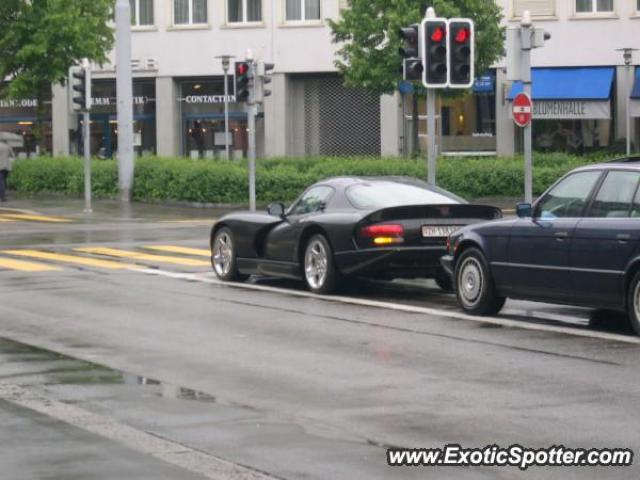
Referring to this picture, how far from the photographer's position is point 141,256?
922 inches

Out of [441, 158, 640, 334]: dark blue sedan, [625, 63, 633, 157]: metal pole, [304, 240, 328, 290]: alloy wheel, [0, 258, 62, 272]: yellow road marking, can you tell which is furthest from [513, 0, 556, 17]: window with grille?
[441, 158, 640, 334]: dark blue sedan

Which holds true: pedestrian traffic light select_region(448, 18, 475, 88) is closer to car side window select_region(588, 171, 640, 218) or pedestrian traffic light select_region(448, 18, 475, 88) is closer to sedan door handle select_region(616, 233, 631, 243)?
car side window select_region(588, 171, 640, 218)

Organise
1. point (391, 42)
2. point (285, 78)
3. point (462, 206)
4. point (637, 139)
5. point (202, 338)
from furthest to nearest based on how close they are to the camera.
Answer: point (285, 78) → point (637, 139) → point (391, 42) → point (462, 206) → point (202, 338)

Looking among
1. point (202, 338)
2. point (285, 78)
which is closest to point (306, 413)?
point (202, 338)

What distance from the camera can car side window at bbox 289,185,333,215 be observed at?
696 inches

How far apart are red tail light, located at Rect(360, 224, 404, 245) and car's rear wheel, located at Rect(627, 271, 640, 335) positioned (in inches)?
162

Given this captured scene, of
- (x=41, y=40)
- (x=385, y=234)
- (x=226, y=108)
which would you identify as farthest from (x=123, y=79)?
(x=385, y=234)

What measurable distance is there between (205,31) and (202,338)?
144ft

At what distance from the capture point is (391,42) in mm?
43844

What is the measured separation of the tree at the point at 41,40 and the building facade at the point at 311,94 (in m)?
10.9

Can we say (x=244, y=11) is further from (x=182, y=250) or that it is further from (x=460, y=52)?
(x=460, y=52)

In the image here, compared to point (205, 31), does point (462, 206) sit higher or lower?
lower

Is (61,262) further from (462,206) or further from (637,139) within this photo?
(637,139)

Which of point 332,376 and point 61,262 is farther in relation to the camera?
point 61,262
